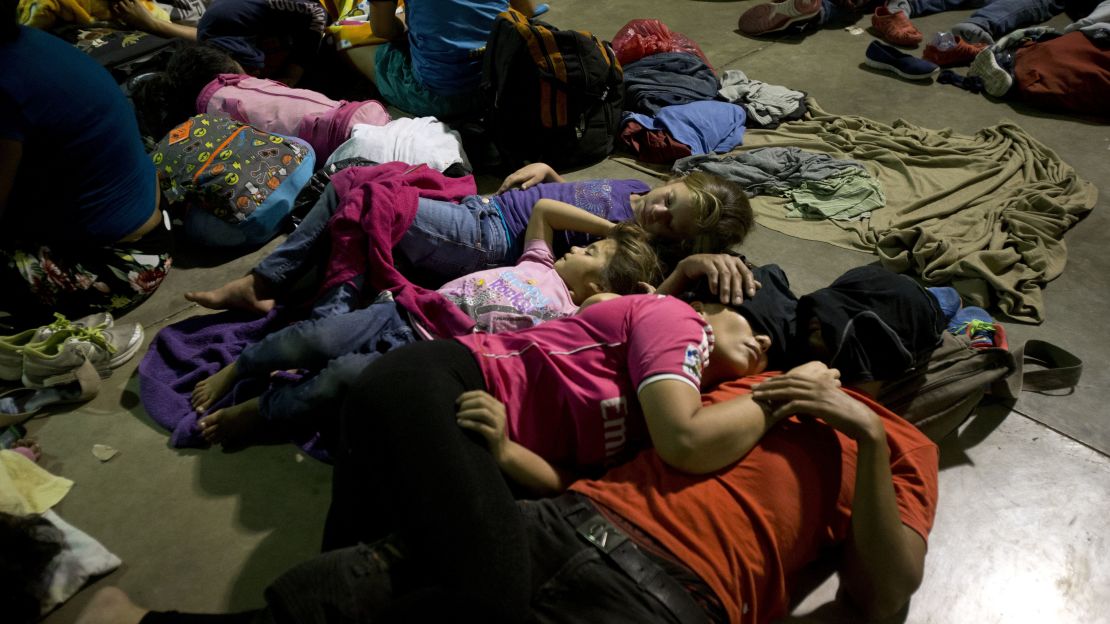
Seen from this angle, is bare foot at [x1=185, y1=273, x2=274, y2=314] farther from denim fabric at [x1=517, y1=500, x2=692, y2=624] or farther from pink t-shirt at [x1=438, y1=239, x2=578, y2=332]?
denim fabric at [x1=517, y1=500, x2=692, y2=624]

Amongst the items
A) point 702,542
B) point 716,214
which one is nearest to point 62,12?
point 716,214

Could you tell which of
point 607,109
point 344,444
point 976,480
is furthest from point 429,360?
point 607,109

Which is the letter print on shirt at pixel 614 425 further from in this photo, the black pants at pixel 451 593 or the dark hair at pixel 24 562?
the dark hair at pixel 24 562

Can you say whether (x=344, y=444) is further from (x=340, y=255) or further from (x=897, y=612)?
(x=897, y=612)

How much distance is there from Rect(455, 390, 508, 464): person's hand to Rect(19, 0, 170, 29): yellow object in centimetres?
347

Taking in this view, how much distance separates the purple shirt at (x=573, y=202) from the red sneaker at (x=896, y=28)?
289cm

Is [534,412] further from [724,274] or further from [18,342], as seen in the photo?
[18,342]

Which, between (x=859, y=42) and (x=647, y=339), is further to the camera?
(x=859, y=42)

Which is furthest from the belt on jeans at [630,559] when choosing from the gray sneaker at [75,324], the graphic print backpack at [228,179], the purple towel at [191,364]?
the graphic print backpack at [228,179]

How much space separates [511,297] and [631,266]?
1.23 feet

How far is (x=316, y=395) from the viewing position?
199 cm

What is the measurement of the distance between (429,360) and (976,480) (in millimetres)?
1539

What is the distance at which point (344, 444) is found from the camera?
5.30 ft

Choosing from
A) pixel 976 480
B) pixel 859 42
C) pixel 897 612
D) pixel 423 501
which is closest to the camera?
pixel 423 501
